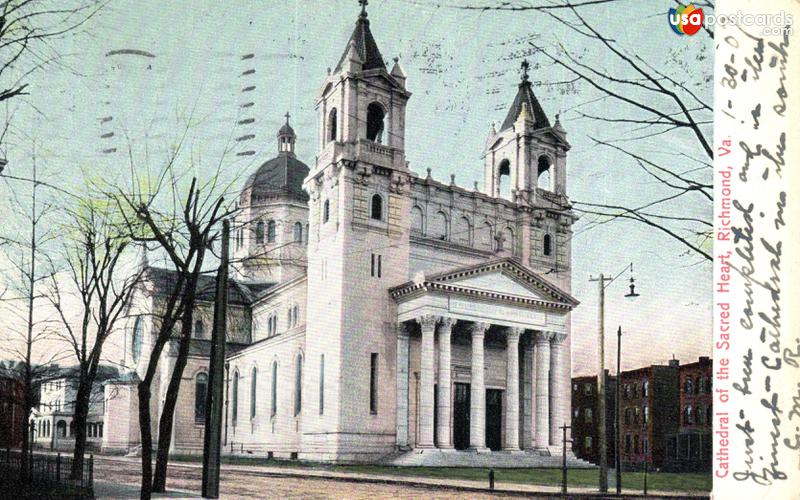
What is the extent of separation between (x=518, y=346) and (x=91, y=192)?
1594 centimetres

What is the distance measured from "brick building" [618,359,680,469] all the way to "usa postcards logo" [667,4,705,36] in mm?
3099

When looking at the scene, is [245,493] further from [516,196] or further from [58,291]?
[516,196]

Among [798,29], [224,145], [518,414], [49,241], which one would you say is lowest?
[518,414]

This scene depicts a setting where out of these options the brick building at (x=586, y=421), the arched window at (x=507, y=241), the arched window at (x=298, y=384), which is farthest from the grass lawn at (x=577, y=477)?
the arched window at (x=507, y=241)

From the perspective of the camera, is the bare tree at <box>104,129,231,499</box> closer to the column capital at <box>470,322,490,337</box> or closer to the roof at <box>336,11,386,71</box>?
the roof at <box>336,11,386,71</box>

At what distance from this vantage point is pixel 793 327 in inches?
237

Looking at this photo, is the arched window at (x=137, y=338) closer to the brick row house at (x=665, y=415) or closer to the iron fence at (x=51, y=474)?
the iron fence at (x=51, y=474)

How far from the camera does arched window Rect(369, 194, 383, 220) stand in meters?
14.0

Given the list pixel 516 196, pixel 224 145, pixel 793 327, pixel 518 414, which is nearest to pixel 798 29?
pixel 793 327

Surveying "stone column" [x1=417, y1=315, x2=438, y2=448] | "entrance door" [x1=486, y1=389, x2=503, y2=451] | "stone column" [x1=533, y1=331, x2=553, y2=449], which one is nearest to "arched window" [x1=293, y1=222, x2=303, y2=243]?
"stone column" [x1=417, y1=315, x2=438, y2=448]

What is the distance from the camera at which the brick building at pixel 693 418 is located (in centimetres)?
738

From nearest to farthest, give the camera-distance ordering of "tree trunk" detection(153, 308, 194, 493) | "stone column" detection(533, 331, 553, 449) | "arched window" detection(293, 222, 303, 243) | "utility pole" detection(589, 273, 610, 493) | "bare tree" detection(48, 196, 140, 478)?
"tree trunk" detection(153, 308, 194, 493)
"bare tree" detection(48, 196, 140, 478)
"utility pole" detection(589, 273, 610, 493)
"arched window" detection(293, 222, 303, 243)
"stone column" detection(533, 331, 553, 449)

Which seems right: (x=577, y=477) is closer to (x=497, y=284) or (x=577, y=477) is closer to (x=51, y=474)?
(x=497, y=284)

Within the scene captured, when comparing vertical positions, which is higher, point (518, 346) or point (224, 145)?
point (224, 145)
